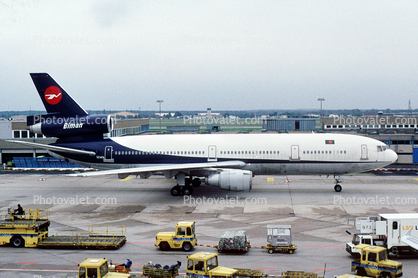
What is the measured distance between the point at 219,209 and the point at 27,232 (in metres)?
13.2

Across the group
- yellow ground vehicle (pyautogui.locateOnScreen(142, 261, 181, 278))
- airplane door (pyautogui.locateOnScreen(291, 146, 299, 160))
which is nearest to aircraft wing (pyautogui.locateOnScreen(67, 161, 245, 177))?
airplane door (pyautogui.locateOnScreen(291, 146, 299, 160))

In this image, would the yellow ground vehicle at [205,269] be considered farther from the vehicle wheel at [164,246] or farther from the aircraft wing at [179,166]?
the aircraft wing at [179,166]

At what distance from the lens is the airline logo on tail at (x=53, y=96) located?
35.6 m

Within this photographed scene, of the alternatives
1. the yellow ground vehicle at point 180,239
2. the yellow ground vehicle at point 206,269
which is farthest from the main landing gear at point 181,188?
the yellow ground vehicle at point 206,269

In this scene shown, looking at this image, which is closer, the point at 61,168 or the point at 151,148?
the point at 151,148

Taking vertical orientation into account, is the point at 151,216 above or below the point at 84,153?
below

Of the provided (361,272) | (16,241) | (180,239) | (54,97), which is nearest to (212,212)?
(180,239)

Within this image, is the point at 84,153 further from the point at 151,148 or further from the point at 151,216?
the point at 151,216

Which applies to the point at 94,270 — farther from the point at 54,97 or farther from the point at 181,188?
the point at 54,97

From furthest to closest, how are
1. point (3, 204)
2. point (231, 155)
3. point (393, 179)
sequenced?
point (393, 179)
point (231, 155)
point (3, 204)

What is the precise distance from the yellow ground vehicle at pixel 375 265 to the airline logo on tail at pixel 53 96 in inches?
1086

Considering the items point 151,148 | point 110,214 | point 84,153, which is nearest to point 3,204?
point 84,153

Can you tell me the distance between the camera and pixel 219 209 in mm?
30188

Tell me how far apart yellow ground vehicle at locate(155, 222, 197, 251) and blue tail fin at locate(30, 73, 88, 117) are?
19198 mm
